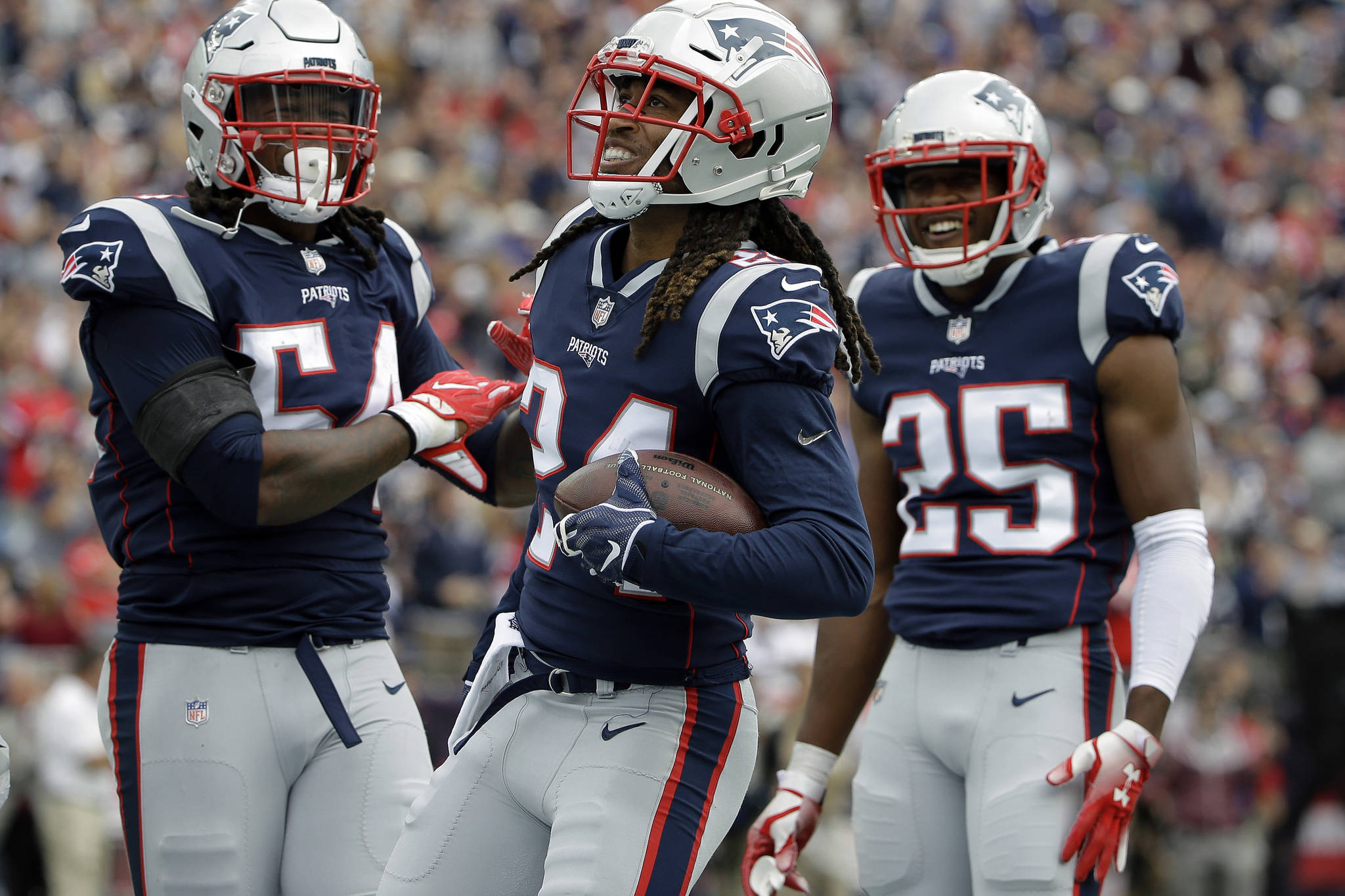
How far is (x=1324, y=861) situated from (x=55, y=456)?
702cm

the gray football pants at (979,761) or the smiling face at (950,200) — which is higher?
the smiling face at (950,200)

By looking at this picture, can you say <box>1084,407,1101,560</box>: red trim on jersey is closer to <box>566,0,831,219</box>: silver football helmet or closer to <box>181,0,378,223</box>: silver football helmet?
<box>566,0,831,219</box>: silver football helmet

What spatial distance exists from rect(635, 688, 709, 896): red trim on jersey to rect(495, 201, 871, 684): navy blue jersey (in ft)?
0.16

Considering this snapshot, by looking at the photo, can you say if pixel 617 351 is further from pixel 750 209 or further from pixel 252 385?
pixel 252 385

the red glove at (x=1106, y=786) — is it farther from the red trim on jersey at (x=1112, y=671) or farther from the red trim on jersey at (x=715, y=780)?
the red trim on jersey at (x=715, y=780)

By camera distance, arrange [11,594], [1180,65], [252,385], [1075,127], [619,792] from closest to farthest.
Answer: [619,792] → [252,385] → [11,594] → [1075,127] → [1180,65]

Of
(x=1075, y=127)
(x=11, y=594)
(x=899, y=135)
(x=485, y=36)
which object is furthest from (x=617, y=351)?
(x=1075, y=127)

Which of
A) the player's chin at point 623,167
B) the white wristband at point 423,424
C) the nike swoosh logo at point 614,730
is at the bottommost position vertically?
the nike swoosh logo at point 614,730

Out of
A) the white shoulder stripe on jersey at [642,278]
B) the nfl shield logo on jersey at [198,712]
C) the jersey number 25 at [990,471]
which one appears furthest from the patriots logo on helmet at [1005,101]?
the nfl shield logo on jersey at [198,712]

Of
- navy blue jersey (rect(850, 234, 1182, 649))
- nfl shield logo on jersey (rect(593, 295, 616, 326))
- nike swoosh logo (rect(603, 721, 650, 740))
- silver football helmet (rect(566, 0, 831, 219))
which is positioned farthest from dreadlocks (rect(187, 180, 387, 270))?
nike swoosh logo (rect(603, 721, 650, 740))

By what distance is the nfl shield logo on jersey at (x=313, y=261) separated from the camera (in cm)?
341

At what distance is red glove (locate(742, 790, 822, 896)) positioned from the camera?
3439mm

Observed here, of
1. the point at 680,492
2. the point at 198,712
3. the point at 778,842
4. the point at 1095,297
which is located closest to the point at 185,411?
Answer: the point at 198,712

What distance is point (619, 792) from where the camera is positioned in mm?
2596
